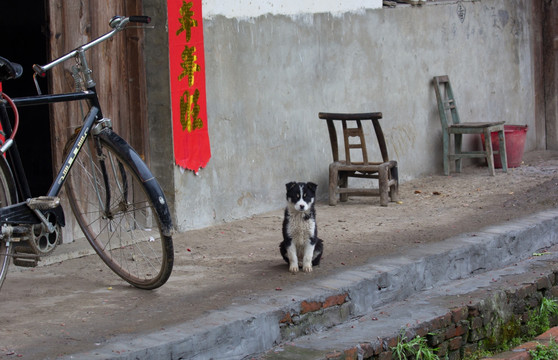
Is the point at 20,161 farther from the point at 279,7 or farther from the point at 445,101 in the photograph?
the point at 445,101

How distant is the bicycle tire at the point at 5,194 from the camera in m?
4.28

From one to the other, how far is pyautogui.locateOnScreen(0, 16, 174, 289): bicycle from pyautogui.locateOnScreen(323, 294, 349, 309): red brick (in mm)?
940

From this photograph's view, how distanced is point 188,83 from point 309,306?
2636 millimetres

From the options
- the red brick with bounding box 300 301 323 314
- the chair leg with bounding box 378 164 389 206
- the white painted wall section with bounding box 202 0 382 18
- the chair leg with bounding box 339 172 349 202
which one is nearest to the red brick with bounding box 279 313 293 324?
the red brick with bounding box 300 301 323 314

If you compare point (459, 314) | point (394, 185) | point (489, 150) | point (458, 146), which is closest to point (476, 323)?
point (459, 314)

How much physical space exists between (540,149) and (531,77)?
1130 millimetres

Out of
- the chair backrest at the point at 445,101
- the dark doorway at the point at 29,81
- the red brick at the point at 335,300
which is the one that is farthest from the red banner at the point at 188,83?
the chair backrest at the point at 445,101

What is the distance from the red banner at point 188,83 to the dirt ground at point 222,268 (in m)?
0.69

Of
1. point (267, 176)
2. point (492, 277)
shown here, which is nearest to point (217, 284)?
point (492, 277)

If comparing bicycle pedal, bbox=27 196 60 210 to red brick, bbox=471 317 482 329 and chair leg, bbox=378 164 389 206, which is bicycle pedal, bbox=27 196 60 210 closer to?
red brick, bbox=471 317 482 329

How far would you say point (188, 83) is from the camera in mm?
6523

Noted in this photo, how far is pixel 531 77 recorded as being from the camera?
12281 millimetres

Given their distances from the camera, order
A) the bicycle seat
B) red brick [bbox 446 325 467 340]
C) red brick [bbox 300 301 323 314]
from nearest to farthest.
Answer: the bicycle seat, red brick [bbox 300 301 323 314], red brick [bbox 446 325 467 340]

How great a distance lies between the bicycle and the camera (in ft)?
14.0
